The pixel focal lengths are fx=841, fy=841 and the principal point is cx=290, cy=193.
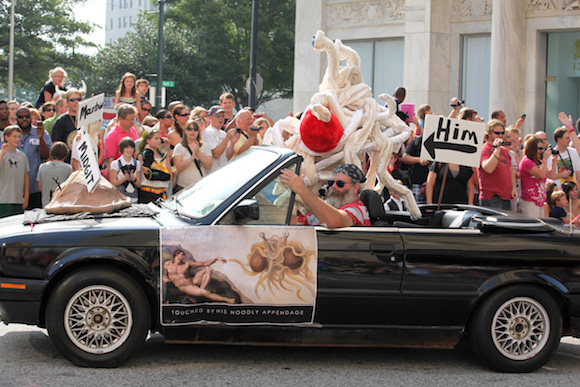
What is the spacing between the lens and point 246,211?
236 inches

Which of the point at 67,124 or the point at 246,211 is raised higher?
the point at 67,124

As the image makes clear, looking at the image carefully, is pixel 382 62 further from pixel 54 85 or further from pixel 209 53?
pixel 209 53

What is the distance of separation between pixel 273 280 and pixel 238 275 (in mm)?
252

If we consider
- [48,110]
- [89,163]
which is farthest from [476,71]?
Result: [89,163]

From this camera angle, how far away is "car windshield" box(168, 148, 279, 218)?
618 centimetres

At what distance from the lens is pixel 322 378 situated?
235 inches

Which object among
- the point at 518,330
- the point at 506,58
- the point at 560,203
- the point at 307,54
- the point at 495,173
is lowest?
the point at 518,330

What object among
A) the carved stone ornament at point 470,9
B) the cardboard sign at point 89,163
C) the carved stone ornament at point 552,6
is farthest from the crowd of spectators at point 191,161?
the carved stone ornament at point 470,9

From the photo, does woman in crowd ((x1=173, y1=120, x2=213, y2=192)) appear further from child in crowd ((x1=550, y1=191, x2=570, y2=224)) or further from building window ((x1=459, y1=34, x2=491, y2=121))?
building window ((x1=459, y1=34, x2=491, y2=121))

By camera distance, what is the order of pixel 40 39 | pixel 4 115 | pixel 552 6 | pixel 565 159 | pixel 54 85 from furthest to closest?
pixel 40 39
pixel 552 6
pixel 54 85
pixel 565 159
pixel 4 115

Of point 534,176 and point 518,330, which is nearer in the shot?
point 518,330

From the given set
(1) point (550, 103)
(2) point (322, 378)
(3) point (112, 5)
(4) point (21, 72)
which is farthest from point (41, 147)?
(3) point (112, 5)

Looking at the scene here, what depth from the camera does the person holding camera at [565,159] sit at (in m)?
12.1

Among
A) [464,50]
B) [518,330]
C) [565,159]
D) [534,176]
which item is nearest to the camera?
[518,330]
